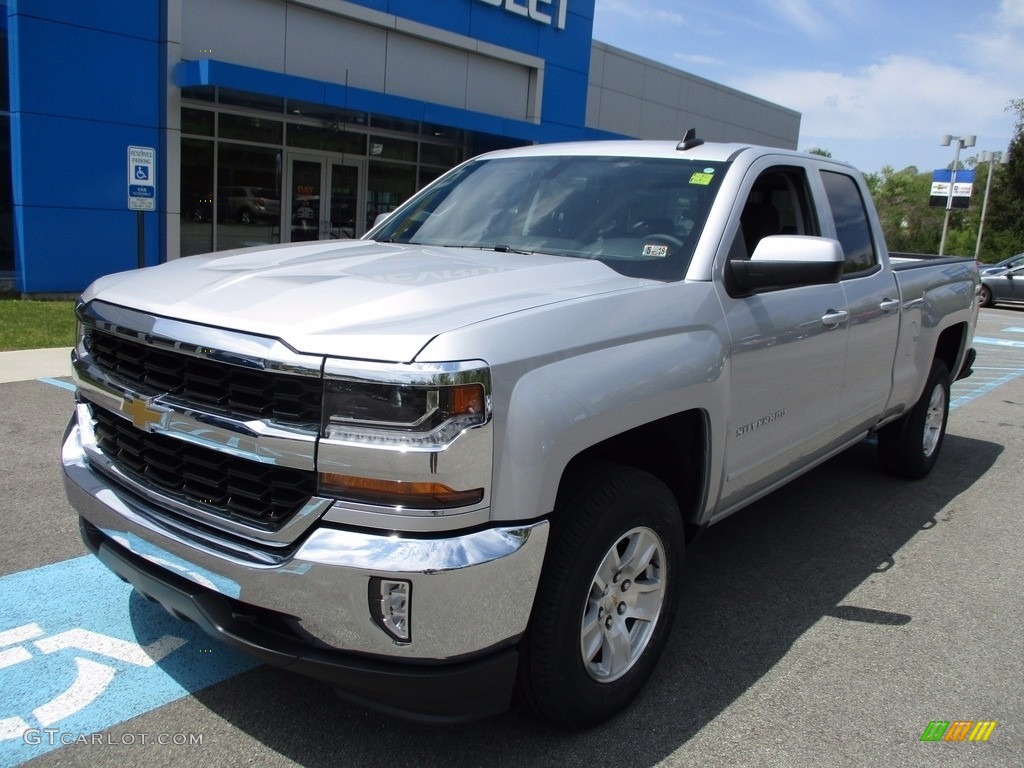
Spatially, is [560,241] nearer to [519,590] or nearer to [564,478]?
[564,478]

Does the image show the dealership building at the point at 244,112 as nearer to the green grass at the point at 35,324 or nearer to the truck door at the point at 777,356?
the green grass at the point at 35,324

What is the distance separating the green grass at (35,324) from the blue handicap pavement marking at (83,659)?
606 cm

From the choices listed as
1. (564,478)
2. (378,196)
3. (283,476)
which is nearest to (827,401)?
(564,478)

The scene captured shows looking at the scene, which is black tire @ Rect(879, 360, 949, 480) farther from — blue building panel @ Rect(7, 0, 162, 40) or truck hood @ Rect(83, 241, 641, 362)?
blue building panel @ Rect(7, 0, 162, 40)

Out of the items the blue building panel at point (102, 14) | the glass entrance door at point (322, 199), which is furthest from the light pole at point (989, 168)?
the blue building panel at point (102, 14)

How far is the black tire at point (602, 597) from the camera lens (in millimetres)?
2572

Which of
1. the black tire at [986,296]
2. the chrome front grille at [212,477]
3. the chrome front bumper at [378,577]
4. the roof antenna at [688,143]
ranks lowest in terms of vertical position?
the black tire at [986,296]

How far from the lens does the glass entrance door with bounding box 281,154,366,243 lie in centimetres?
1653

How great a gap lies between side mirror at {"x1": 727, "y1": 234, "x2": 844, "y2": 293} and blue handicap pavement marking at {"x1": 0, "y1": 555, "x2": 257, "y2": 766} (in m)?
2.35

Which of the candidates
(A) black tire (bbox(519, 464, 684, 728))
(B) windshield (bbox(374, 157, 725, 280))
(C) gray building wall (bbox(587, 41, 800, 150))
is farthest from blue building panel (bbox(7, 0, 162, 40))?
(C) gray building wall (bbox(587, 41, 800, 150))

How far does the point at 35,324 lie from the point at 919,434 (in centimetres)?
946

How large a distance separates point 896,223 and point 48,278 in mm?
57878

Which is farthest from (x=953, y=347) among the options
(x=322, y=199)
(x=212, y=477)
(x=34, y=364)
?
(x=322, y=199)

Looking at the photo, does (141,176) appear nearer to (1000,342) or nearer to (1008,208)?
(1000,342)
